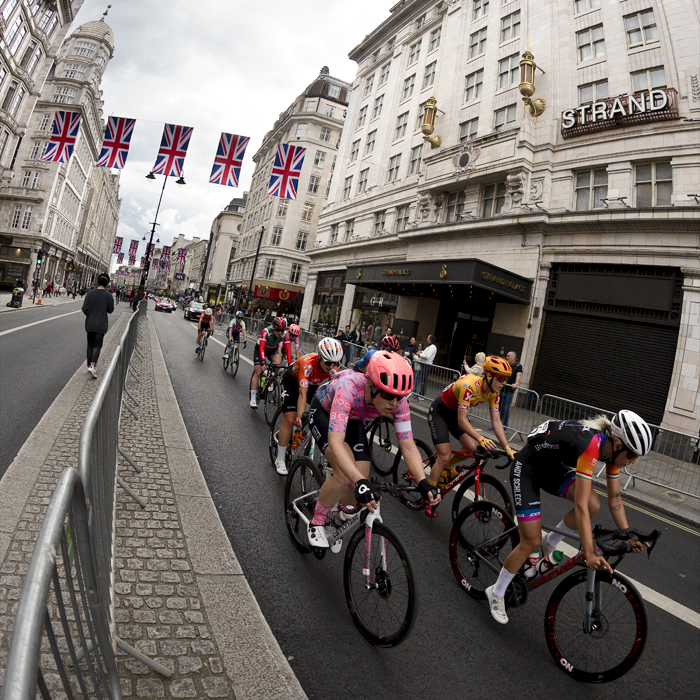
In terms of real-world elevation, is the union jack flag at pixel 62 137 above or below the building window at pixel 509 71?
below

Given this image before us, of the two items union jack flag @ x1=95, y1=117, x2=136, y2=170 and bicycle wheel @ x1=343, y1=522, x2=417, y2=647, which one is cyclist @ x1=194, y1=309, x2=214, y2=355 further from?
bicycle wheel @ x1=343, y1=522, x2=417, y2=647

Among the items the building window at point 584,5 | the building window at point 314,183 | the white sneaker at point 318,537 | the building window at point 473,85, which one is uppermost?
the building window at point 314,183

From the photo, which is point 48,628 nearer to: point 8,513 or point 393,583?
point 393,583

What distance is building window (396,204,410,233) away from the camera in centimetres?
2673

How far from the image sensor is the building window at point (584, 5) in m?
18.2

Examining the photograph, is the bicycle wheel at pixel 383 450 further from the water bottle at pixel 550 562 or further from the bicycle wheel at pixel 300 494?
the water bottle at pixel 550 562

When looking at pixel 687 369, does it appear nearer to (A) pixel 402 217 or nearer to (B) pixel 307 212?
(A) pixel 402 217

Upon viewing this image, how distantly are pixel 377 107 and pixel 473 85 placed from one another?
38.1 feet

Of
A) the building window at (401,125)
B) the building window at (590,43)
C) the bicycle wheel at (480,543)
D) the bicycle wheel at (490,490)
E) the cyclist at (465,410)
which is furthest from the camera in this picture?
the building window at (401,125)

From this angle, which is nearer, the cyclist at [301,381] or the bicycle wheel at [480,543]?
the bicycle wheel at [480,543]

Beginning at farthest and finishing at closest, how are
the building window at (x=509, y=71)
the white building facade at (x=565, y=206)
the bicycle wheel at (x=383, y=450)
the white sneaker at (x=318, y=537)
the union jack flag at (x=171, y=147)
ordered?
1. the building window at (x=509, y=71)
2. the union jack flag at (x=171, y=147)
3. the white building facade at (x=565, y=206)
4. the bicycle wheel at (x=383, y=450)
5. the white sneaker at (x=318, y=537)

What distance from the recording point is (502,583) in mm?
3486

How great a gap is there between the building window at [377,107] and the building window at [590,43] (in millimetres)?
16303

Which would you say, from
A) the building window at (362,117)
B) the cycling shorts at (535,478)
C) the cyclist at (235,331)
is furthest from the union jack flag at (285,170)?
the building window at (362,117)
